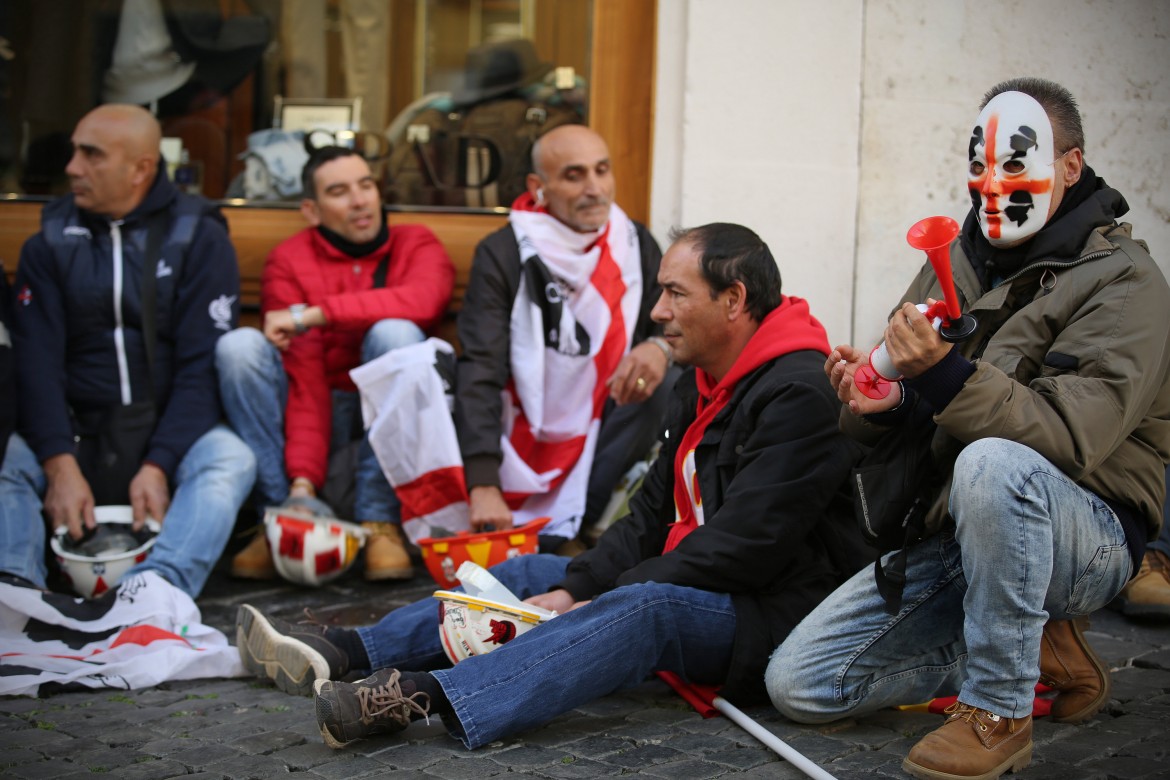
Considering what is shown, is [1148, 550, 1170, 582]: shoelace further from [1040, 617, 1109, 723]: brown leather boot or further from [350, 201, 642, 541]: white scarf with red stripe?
[350, 201, 642, 541]: white scarf with red stripe

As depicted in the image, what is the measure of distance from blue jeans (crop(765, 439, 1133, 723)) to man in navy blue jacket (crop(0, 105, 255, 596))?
91.2 inches

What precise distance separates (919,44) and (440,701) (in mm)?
3743

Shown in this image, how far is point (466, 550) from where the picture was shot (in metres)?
4.26

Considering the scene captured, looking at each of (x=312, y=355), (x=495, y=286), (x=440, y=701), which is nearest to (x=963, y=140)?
(x=495, y=286)

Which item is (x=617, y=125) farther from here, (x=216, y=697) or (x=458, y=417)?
(x=216, y=697)

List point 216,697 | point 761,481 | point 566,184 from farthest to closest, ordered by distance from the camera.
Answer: point 566,184 → point 216,697 → point 761,481

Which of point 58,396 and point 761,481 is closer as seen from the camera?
point 761,481

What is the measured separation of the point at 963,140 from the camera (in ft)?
18.4

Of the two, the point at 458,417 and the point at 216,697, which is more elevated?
the point at 458,417

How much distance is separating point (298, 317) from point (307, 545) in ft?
3.02

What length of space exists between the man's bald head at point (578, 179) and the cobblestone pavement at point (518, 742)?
7.20 feet

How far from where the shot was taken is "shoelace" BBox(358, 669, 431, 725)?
3025mm

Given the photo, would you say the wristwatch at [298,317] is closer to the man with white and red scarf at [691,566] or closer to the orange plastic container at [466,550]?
the orange plastic container at [466,550]

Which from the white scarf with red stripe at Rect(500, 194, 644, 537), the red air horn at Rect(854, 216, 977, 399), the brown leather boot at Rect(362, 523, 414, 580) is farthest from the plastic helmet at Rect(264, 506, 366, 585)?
the red air horn at Rect(854, 216, 977, 399)
